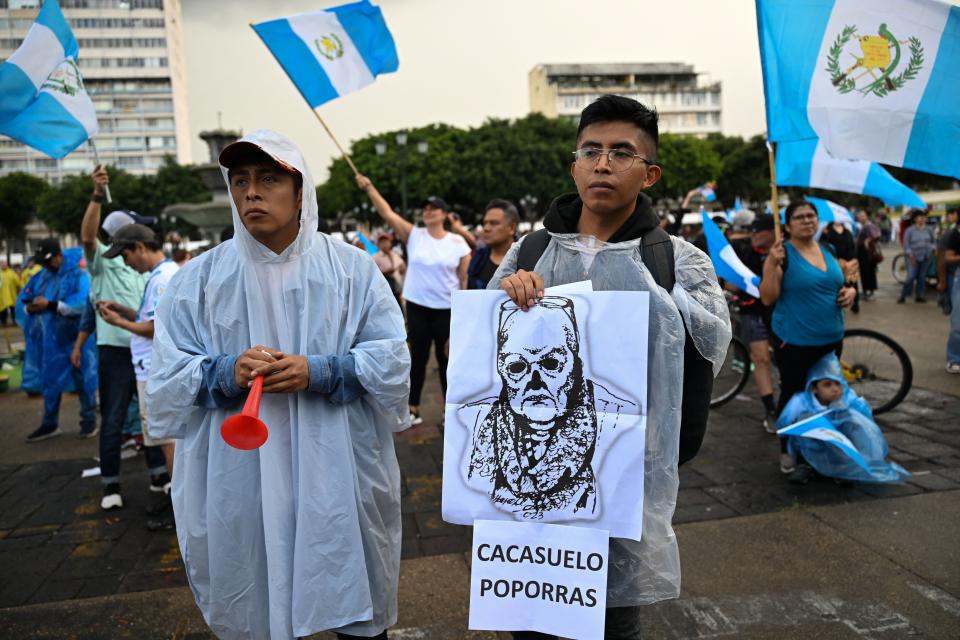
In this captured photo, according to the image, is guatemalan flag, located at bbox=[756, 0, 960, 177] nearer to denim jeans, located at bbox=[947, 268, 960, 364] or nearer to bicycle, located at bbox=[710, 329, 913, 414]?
bicycle, located at bbox=[710, 329, 913, 414]

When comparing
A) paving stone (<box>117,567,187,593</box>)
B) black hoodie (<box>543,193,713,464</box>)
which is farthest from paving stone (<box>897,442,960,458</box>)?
paving stone (<box>117,567,187,593</box>)

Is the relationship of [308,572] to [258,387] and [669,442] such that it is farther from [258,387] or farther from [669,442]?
[669,442]

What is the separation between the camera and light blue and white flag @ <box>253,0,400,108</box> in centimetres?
583

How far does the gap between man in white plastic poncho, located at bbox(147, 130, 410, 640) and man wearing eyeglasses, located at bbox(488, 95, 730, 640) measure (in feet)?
1.82

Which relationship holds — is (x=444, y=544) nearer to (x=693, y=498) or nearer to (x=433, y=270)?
(x=693, y=498)

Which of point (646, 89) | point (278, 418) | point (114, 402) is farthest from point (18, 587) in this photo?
point (646, 89)

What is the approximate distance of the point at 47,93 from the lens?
4.48 metres


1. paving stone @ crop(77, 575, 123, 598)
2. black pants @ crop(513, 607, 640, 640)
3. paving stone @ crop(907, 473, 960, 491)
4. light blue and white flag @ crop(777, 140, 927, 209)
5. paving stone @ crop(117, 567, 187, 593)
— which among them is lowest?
paving stone @ crop(77, 575, 123, 598)

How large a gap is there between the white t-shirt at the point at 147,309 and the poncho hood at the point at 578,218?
247 cm

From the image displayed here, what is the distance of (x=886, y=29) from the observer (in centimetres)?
348

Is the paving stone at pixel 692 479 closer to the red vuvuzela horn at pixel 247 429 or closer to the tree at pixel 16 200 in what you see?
the red vuvuzela horn at pixel 247 429

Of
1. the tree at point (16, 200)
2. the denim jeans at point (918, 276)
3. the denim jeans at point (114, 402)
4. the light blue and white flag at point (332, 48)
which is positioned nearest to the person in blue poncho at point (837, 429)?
the denim jeans at point (114, 402)

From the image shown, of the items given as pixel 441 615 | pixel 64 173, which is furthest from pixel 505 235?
pixel 64 173

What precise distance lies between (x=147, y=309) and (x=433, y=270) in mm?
2408
